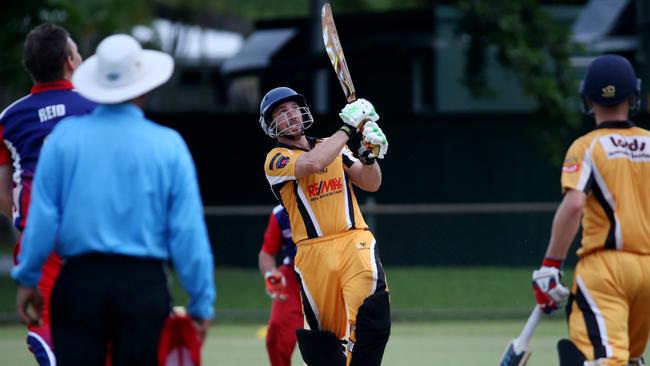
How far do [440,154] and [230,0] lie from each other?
1494 cm

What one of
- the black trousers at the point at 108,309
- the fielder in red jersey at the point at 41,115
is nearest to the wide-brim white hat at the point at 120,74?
the black trousers at the point at 108,309

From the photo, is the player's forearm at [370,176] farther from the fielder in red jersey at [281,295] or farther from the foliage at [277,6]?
the foliage at [277,6]

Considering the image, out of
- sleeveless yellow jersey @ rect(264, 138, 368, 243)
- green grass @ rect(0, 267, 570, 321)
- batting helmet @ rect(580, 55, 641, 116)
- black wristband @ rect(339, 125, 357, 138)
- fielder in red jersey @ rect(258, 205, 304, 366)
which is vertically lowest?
green grass @ rect(0, 267, 570, 321)

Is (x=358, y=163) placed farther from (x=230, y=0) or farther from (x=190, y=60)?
(x=190, y=60)

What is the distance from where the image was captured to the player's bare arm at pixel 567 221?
627cm

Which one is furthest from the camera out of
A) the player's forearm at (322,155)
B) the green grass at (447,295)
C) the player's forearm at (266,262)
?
the green grass at (447,295)

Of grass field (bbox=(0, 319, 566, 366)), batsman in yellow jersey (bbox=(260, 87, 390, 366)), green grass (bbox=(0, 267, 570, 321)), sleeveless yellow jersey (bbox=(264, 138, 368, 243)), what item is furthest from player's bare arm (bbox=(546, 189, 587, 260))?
green grass (bbox=(0, 267, 570, 321))

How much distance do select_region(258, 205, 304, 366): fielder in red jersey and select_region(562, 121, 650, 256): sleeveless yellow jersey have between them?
110 inches

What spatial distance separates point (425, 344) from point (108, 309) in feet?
24.5

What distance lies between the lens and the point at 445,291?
15.3m

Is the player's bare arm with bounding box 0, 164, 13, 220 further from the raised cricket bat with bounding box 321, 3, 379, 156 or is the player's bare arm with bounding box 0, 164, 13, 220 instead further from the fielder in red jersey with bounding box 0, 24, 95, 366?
the raised cricket bat with bounding box 321, 3, 379, 156

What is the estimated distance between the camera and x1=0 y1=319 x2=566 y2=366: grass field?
11219 mm

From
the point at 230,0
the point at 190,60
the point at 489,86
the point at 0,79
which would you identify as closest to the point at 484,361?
the point at 489,86

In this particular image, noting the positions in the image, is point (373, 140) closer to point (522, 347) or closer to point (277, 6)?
point (522, 347)
